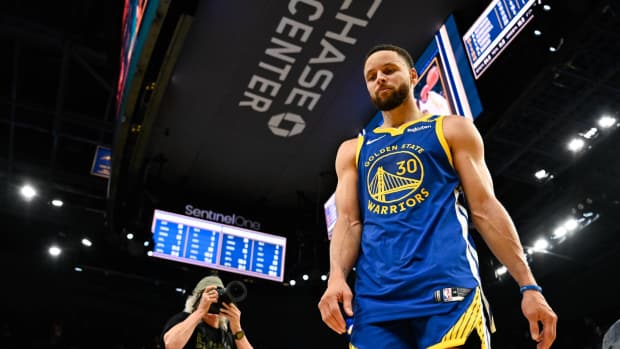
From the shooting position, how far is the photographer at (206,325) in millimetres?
3611

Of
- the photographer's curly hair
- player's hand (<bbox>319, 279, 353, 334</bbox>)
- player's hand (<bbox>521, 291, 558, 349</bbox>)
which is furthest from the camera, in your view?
the photographer's curly hair

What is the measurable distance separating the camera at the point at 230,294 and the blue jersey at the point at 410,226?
1.81 meters

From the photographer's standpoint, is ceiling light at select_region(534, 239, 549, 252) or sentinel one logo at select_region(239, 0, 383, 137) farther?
ceiling light at select_region(534, 239, 549, 252)

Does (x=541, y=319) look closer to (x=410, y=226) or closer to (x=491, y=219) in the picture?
(x=491, y=219)

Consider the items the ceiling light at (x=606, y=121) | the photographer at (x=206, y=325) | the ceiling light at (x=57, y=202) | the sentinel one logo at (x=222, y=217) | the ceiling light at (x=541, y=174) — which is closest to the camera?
the photographer at (x=206, y=325)

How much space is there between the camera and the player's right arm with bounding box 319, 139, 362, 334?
1.90m

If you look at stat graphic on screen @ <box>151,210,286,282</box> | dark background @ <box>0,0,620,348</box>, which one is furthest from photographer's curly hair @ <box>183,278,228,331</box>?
stat graphic on screen @ <box>151,210,286,282</box>

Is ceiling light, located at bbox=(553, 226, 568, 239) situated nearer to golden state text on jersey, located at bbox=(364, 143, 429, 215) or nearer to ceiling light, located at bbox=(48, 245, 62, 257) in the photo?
golden state text on jersey, located at bbox=(364, 143, 429, 215)

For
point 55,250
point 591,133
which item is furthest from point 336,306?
point 55,250

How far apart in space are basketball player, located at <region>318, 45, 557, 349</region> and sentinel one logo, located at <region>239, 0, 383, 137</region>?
4.34 meters

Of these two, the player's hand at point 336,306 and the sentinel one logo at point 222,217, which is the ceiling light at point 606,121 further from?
the player's hand at point 336,306

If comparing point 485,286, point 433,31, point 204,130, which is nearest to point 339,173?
point 433,31

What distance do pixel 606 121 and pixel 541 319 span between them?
633cm

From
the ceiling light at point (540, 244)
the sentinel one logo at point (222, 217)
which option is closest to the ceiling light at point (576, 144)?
the ceiling light at point (540, 244)
